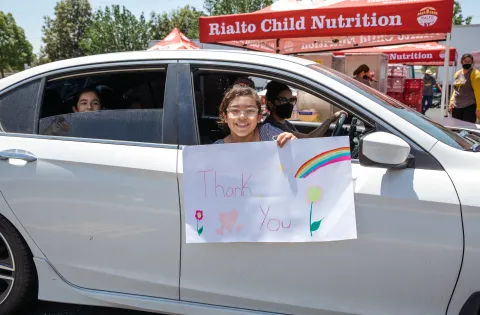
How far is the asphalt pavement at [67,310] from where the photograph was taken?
9.25 feet

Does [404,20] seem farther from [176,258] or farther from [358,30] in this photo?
[176,258]

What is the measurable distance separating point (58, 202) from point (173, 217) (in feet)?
2.21

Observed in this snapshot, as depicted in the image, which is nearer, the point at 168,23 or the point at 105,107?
the point at 105,107

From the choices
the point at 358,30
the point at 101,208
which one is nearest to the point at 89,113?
the point at 101,208

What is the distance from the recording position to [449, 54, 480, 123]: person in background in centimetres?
776

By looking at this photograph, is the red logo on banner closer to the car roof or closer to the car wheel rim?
the car roof

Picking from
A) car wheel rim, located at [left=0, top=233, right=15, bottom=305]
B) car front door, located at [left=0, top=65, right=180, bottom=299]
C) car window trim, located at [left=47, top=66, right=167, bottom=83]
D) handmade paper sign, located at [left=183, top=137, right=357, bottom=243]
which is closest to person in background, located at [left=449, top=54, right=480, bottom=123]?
handmade paper sign, located at [left=183, top=137, right=357, bottom=243]

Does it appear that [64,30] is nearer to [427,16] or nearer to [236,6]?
[236,6]

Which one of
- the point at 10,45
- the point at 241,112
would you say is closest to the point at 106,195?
the point at 241,112

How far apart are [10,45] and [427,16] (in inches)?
2303

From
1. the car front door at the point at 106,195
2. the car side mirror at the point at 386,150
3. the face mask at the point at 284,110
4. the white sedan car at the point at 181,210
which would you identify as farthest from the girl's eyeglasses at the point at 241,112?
the face mask at the point at 284,110

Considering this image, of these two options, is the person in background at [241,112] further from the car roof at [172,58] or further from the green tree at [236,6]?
the green tree at [236,6]

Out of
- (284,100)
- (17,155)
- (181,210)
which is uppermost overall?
(284,100)

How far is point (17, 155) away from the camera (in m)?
2.41
